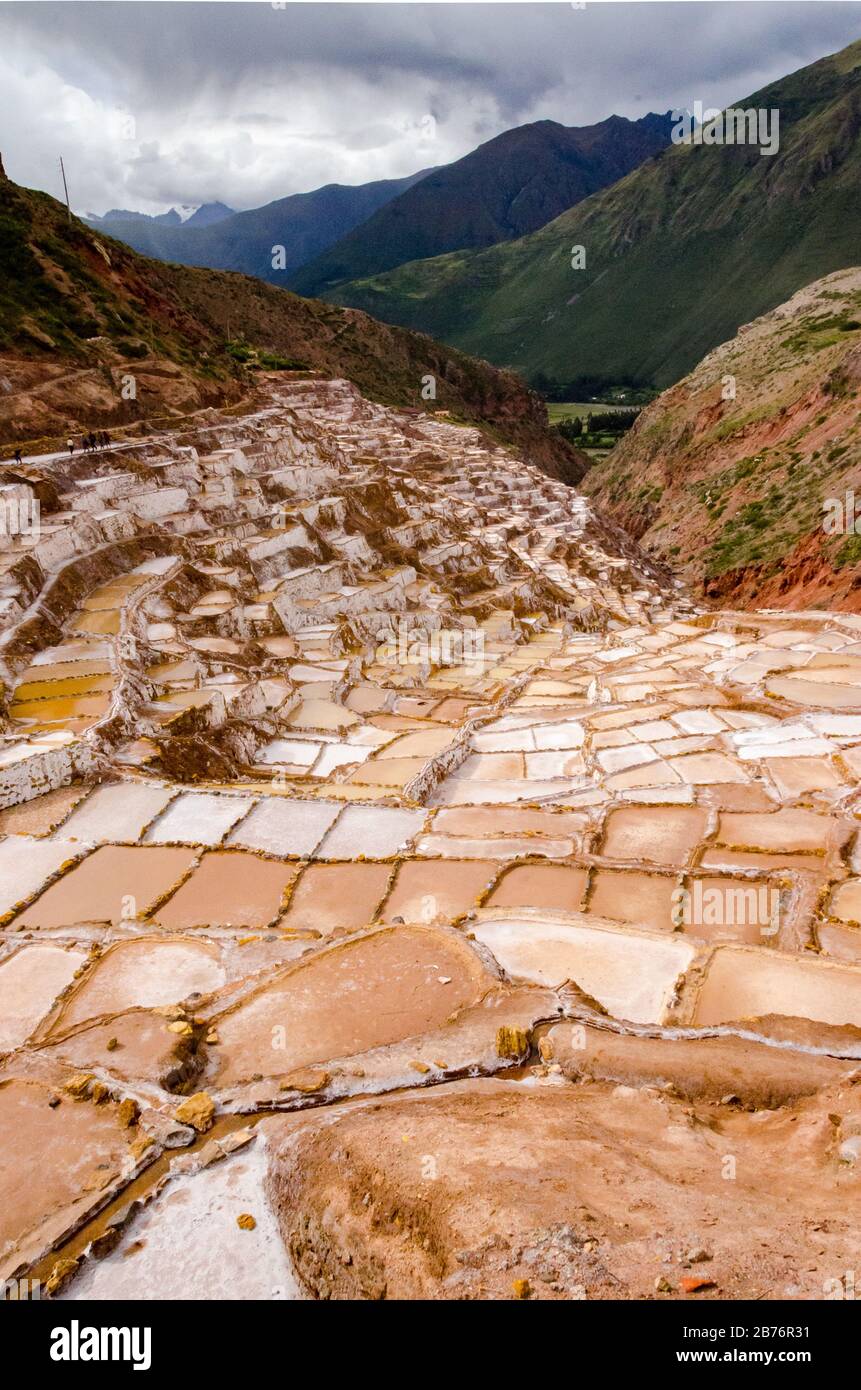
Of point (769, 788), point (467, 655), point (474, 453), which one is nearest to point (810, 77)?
point (474, 453)

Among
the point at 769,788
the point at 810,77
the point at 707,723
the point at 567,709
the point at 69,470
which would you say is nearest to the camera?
the point at 769,788

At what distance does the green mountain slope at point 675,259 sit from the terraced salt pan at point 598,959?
447 feet

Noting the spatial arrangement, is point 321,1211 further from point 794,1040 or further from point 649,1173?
point 794,1040

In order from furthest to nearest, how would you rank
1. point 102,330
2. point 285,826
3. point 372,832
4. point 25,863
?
point 102,330 → point 372,832 → point 285,826 → point 25,863

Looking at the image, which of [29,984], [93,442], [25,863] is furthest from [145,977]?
[93,442]

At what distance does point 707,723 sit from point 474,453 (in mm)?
42370

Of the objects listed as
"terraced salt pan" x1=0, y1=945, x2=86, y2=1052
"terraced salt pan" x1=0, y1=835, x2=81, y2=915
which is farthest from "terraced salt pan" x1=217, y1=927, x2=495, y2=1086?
"terraced salt pan" x1=0, y1=835, x2=81, y2=915

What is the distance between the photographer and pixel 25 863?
40.9 ft

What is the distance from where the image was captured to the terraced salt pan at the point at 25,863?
11.7m

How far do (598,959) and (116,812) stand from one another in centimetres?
850

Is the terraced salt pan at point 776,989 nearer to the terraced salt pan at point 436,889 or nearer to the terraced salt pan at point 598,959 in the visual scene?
the terraced salt pan at point 598,959

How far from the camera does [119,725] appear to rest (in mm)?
15906

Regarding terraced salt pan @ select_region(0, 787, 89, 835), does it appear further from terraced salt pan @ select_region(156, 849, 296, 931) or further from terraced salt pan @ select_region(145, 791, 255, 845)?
terraced salt pan @ select_region(156, 849, 296, 931)

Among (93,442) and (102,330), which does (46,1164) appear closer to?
(93,442)
